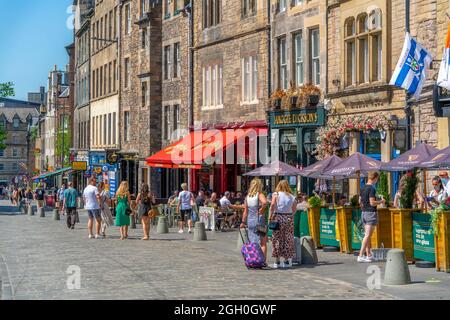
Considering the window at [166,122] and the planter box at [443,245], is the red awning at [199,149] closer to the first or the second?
the window at [166,122]

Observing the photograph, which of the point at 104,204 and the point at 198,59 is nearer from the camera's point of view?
the point at 104,204

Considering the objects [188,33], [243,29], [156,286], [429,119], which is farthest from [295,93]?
[156,286]

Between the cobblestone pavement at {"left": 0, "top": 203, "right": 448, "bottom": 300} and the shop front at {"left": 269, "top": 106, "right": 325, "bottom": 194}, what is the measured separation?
752cm

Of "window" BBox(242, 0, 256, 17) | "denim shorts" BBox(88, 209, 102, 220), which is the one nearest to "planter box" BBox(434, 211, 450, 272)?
"denim shorts" BBox(88, 209, 102, 220)

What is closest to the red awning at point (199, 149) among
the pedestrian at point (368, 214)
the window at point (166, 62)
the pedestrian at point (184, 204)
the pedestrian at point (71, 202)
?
the pedestrian at point (71, 202)

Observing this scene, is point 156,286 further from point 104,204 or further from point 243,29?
point 243,29

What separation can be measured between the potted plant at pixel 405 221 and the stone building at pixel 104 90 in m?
→ 39.3

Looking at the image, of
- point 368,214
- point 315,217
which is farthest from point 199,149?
point 368,214

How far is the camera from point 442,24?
2614 cm

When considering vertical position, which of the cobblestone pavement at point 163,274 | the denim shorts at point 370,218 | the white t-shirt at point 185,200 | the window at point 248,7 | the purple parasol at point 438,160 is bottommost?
Result: the cobblestone pavement at point 163,274

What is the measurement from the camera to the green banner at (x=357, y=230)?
2238 cm

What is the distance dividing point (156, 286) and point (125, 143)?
42640 millimetres

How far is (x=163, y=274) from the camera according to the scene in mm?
18469

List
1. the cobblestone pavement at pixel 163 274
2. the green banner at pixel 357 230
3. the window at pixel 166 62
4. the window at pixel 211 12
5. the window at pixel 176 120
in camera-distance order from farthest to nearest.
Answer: the window at pixel 166 62 < the window at pixel 176 120 < the window at pixel 211 12 < the green banner at pixel 357 230 < the cobblestone pavement at pixel 163 274
